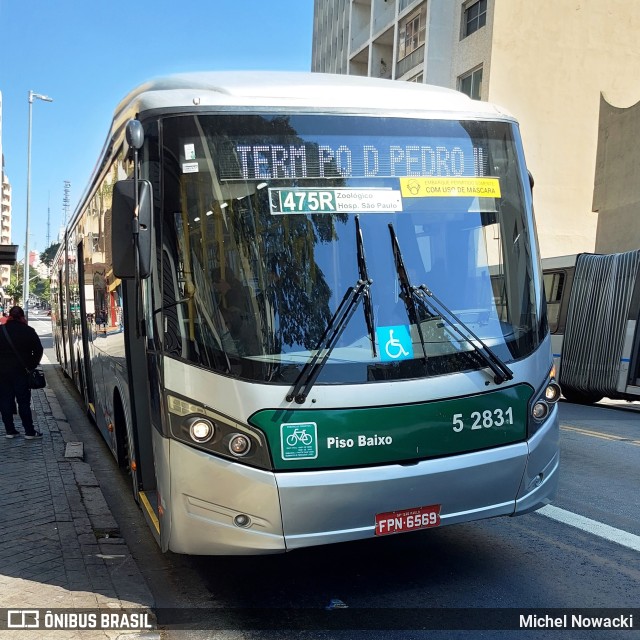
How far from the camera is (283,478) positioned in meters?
3.94

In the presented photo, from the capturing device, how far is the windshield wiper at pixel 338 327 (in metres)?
3.98

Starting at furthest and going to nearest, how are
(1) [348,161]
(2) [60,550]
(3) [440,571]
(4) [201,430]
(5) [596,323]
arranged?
(5) [596,323]
(2) [60,550]
(3) [440,571]
(1) [348,161]
(4) [201,430]

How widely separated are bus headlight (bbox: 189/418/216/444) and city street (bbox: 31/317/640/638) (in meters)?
1.09

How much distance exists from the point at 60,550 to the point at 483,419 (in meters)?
3.11

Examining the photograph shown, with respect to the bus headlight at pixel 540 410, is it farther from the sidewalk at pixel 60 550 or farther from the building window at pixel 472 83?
the building window at pixel 472 83

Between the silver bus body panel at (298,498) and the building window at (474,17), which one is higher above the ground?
the building window at (474,17)

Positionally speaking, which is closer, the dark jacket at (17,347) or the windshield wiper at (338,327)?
the windshield wiper at (338,327)

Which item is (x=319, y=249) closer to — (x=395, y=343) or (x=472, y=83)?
(x=395, y=343)

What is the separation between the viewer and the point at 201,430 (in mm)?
4047

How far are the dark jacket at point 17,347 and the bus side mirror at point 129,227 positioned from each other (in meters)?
5.75

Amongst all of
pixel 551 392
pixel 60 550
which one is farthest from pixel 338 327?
pixel 60 550

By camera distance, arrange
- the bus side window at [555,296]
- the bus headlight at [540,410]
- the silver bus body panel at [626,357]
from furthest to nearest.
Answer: the bus side window at [555,296] < the silver bus body panel at [626,357] < the bus headlight at [540,410]

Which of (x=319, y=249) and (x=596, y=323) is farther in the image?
(x=596, y=323)

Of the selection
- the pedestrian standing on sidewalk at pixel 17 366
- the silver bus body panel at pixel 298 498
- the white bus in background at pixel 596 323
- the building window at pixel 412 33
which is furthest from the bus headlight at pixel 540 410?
the building window at pixel 412 33
